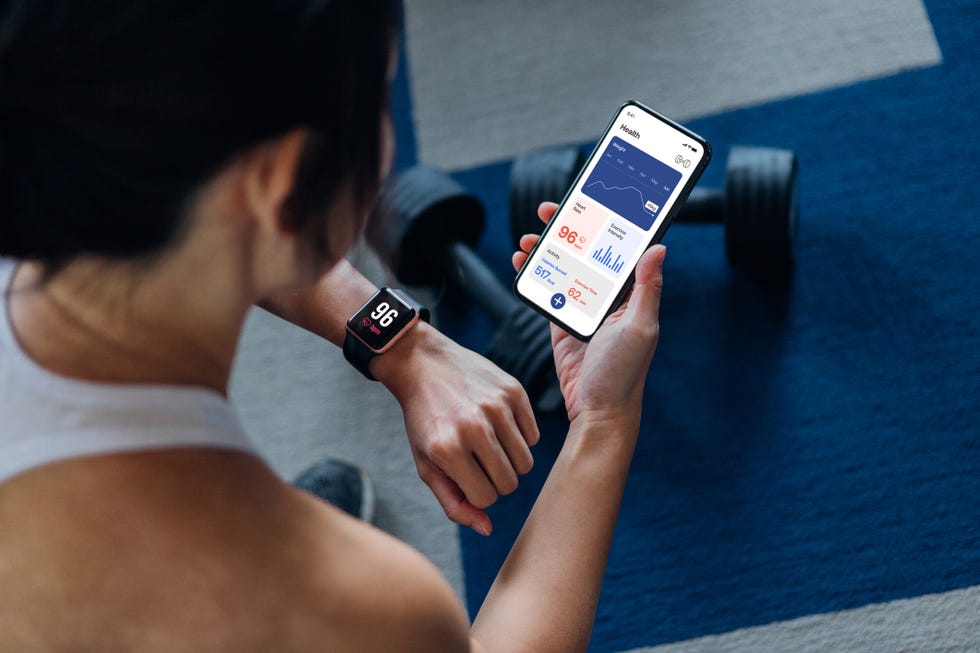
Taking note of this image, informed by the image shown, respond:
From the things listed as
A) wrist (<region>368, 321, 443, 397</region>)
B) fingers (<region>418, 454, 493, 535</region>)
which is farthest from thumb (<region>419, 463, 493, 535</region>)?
wrist (<region>368, 321, 443, 397</region>)

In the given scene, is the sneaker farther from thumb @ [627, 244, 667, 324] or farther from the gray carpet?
thumb @ [627, 244, 667, 324]

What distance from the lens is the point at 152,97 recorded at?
432 millimetres

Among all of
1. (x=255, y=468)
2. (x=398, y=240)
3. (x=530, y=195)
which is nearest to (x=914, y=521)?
(x=530, y=195)

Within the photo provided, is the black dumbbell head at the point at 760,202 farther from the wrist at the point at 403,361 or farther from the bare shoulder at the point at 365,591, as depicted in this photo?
the bare shoulder at the point at 365,591

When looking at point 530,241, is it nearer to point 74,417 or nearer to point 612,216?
point 612,216

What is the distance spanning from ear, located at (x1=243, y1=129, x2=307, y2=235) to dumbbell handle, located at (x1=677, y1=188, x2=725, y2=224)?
2.88ft

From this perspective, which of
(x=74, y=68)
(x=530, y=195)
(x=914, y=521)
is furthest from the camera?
(x=530, y=195)

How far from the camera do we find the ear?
482 millimetres

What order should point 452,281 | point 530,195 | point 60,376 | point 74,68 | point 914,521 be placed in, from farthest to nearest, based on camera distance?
point 452,281 → point 530,195 → point 914,521 → point 60,376 → point 74,68

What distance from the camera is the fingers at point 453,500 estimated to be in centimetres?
87

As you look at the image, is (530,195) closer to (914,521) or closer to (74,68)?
(914,521)

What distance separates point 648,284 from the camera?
2.98ft

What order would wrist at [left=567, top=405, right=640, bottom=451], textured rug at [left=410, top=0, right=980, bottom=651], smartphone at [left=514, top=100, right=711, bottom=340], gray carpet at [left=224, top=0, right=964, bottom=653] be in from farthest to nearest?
gray carpet at [left=224, top=0, right=964, bottom=653]
textured rug at [left=410, top=0, right=980, bottom=651]
smartphone at [left=514, top=100, right=711, bottom=340]
wrist at [left=567, top=405, right=640, bottom=451]

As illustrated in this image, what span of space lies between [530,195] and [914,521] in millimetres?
726
